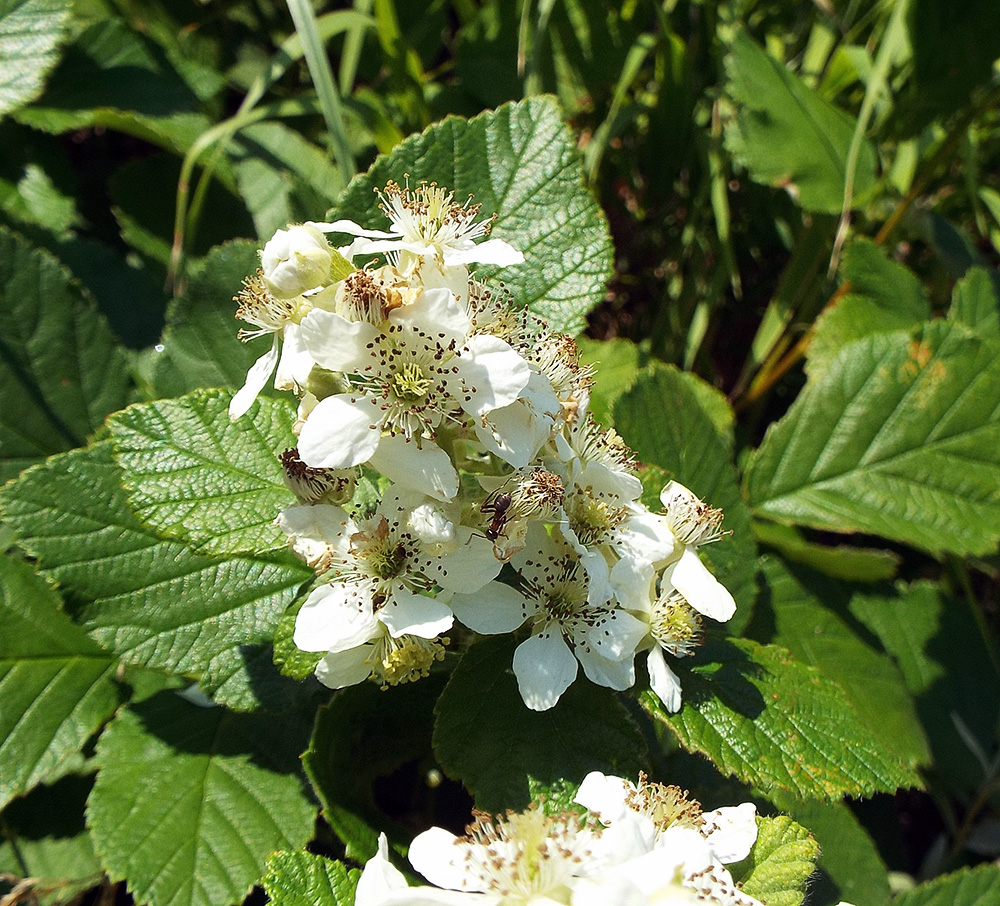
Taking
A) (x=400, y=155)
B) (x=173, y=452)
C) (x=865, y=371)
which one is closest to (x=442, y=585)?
(x=173, y=452)

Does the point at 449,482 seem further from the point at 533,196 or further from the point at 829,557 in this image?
the point at 829,557

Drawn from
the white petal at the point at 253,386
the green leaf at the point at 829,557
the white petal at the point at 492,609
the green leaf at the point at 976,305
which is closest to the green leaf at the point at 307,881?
the white petal at the point at 492,609

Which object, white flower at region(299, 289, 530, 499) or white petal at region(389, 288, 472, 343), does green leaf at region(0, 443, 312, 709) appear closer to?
white flower at region(299, 289, 530, 499)

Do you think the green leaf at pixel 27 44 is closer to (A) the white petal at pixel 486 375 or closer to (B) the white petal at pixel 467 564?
(A) the white petal at pixel 486 375

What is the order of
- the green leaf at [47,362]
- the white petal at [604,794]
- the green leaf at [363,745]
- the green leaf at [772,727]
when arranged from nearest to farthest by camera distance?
the white petal at [604,794] → the green leaf at [772,727] → the green leaf at [363,745] → the green leaf at [47,362]

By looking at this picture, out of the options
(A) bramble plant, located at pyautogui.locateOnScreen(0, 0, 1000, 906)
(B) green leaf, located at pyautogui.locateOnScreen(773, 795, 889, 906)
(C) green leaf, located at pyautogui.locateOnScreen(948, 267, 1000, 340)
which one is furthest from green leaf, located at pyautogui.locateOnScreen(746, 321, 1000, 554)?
(B) green leaf, located at pyautogui.locateOnScreen(773, 795, 889, 906)

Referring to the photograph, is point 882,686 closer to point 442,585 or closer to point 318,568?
point 442,585
